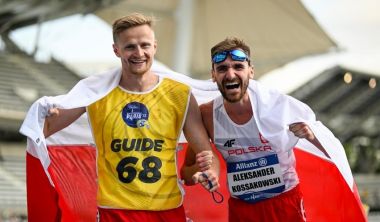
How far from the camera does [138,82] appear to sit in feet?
16.1

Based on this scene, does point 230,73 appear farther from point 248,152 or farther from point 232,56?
point 248,152

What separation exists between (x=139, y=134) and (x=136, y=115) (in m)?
0.12

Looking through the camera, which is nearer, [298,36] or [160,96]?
[160,96]

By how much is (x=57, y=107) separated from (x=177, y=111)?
75 centimetres

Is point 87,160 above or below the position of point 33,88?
below

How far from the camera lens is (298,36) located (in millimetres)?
35219

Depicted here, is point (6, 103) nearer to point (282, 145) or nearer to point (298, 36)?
point (298, 36)

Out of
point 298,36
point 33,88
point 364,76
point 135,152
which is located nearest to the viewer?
point 135,152

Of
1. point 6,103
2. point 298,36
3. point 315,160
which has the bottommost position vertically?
point 315,160

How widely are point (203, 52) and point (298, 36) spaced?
558cm

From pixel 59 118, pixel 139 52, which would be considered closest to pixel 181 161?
pixel 59 118

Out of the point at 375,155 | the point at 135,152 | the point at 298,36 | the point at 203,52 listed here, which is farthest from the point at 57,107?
the point at 375,155

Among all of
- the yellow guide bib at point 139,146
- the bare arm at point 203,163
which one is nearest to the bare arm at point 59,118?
the yellow guide bib at point 139,146

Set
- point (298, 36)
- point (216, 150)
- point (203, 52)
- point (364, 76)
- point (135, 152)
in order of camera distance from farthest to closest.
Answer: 1. point (364, 76)
2. point (203, 52)
3. point (298, 36)
4. point (216, 150)
5. point (135, 152)
